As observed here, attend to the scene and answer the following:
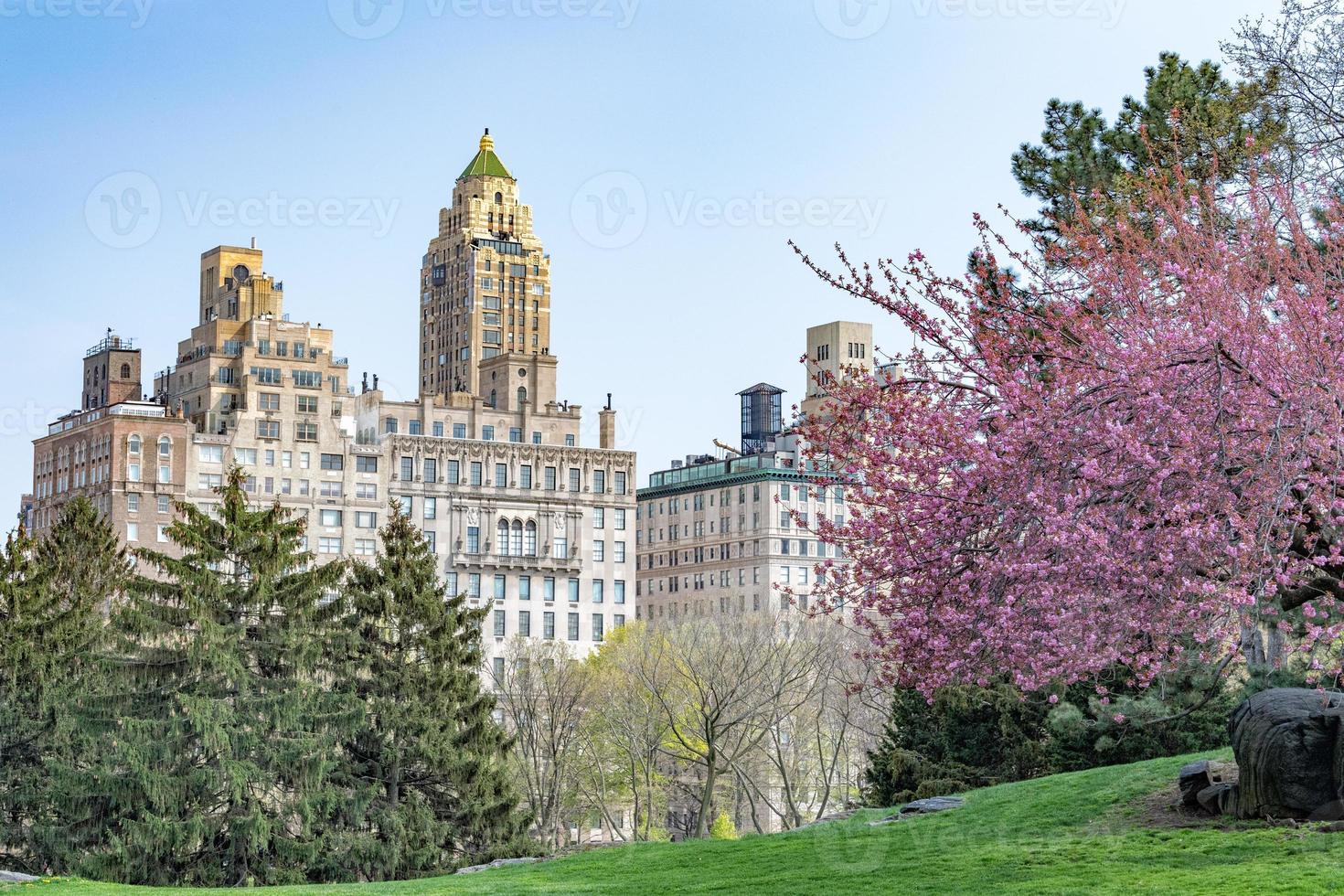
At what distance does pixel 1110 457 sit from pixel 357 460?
397 ft

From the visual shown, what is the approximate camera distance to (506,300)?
194m

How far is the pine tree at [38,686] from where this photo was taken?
49.4m

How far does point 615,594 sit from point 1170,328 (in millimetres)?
125571

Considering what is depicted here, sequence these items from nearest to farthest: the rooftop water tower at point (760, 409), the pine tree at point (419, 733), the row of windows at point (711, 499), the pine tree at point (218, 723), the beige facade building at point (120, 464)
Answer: the pine tree at point (218, 723) → the pine tree at point (419, 733) → the beige facade building at point (120, 464) → the row of windows at point (711, 499) → the rooftop water tower at point (760, 409)

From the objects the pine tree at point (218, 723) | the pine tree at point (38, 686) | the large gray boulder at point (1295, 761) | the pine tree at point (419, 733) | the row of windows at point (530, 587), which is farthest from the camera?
the row of windows at point (530, 587)

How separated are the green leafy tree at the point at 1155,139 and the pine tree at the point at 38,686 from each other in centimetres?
3048

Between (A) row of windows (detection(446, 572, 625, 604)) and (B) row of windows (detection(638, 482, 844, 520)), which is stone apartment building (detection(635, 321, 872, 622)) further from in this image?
(A) row of windows (detection(446, 572, 625, 604))

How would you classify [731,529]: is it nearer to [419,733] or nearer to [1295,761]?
[419,733]

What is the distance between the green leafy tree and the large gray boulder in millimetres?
6890

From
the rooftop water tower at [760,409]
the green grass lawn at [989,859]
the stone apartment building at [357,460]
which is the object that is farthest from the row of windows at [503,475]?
the green grass lawn at [989,859]

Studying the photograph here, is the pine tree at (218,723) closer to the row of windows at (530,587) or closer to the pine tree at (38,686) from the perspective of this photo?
the pine tree at (38,686)

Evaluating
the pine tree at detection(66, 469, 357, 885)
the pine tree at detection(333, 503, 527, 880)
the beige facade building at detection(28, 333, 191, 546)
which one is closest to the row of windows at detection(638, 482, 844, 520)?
the beige facade building at detection(28, 333, 191, 546)

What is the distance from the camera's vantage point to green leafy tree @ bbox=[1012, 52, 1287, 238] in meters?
25.3

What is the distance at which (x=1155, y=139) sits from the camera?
28.0 meters
